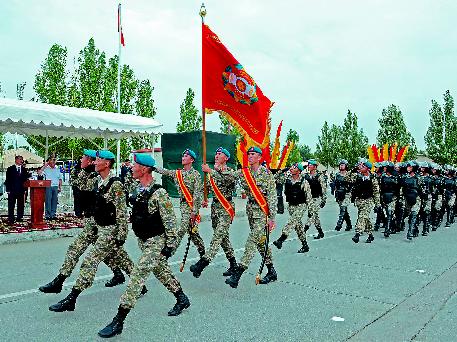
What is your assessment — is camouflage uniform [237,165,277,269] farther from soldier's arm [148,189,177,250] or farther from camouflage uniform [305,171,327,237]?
camouflage uniform [305,171,327,237]

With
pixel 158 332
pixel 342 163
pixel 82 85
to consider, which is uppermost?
pixel 82 85

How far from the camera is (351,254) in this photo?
8.75 metres

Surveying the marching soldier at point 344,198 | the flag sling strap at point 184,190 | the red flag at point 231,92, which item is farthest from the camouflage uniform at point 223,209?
the marching soldier at point 344,198

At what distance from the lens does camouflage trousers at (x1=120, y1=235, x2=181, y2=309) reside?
4.27 m

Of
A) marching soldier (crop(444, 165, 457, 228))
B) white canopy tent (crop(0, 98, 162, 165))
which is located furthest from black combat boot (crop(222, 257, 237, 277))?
marching soldier (crop(444, 165, 457, 228))

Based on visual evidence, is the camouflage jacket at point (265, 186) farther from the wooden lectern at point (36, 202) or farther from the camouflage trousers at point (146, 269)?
the wooden lectern at point (36, 202)

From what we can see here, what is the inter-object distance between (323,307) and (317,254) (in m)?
3.44

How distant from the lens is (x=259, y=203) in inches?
251

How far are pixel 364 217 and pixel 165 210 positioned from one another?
6.91 metres

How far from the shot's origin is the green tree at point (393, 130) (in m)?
41.8

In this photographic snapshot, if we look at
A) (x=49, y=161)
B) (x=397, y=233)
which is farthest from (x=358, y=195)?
(x=49, y=161)

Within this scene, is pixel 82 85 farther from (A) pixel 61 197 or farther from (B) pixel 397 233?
(B) pixel 397 233

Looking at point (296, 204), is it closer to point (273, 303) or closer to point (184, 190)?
point (184, 190)

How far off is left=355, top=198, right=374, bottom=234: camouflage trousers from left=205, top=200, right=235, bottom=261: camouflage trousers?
4.48 metres
